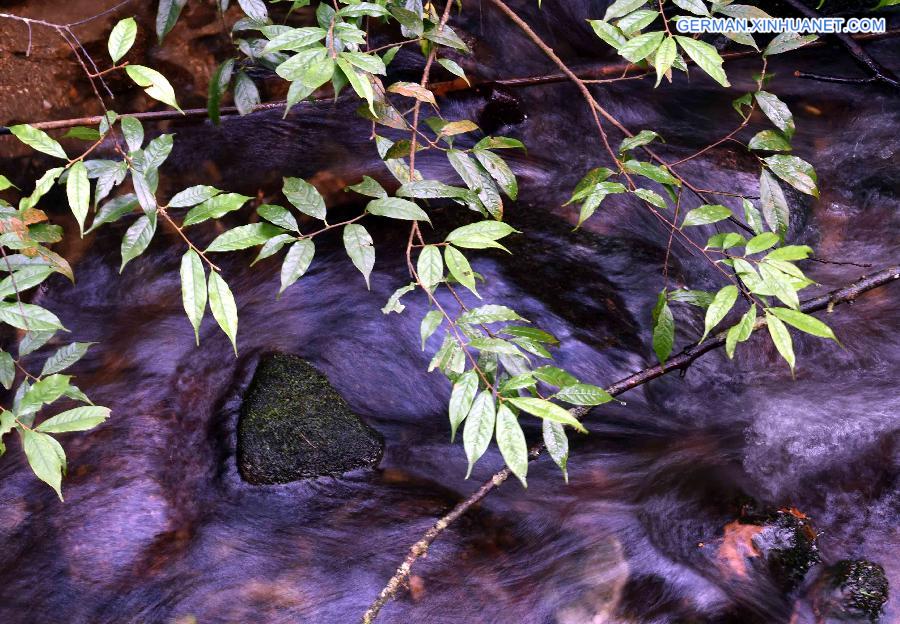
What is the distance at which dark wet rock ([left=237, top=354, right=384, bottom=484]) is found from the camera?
2.60 metres

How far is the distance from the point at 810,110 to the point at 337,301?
277 cm

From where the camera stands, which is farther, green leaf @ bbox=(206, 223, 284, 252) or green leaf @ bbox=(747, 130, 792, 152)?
green leaf @ bbox=(747, 130, 792, 152)

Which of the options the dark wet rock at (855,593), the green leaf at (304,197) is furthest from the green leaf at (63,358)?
the dark wet rock at (855,593)

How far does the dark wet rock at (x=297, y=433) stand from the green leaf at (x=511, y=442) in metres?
1.35

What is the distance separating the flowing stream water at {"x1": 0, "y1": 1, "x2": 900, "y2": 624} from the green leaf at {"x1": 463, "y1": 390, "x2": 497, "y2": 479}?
123 cm

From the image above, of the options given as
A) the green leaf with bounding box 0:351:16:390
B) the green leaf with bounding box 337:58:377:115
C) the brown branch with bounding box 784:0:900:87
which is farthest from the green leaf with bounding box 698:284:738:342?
the brown branch with bounding box 784:0:900:87

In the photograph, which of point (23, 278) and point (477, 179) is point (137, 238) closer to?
point (23, 278)

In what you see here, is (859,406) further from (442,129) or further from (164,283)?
(164,283)

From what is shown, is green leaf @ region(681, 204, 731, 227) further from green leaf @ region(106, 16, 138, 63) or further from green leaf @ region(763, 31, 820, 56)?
green leaf @ region(106, 16, 138, 63)

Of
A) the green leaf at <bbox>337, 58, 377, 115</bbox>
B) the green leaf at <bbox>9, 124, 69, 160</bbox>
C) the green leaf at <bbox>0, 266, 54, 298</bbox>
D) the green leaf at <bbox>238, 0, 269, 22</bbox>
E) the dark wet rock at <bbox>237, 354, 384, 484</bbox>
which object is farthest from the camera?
the dark wet rock at <bbox>237, 354, 384, 484</bbox>

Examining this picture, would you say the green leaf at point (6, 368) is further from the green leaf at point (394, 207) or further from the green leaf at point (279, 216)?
the green leaf at point (394, 207)

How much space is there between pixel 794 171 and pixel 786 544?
1.31 metres

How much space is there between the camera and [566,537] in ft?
8.25

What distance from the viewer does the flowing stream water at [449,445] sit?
7.89ft
